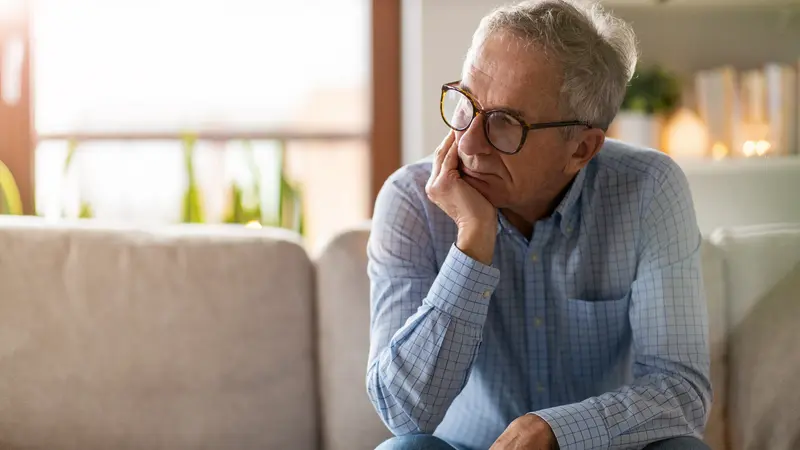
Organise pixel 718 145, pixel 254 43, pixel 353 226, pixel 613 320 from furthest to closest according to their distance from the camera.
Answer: pixel 254 43 < pixel 718 145 < pixel 353 226 < pixel 613 320

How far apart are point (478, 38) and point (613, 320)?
537 millimetres

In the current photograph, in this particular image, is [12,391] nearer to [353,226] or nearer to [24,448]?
[24,448]

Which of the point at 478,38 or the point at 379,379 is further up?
the point at 478,38

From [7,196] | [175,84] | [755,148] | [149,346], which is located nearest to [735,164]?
[755,148]

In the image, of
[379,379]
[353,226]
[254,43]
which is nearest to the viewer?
[379,379]

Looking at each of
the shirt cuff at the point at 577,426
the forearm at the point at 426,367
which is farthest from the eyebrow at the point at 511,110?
the shirt cuff at the point at 577,426

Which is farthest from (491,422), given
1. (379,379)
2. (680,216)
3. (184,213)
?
(184,213)

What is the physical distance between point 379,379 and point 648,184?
564mm

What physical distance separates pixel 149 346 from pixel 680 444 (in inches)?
39.2

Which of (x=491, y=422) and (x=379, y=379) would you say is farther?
(x=491, y=422)

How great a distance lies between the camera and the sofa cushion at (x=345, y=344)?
1.66m

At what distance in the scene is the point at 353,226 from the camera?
5.70 feet

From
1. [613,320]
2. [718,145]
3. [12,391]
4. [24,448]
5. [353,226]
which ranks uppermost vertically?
[718,145]

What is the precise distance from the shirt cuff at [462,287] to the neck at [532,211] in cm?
21
